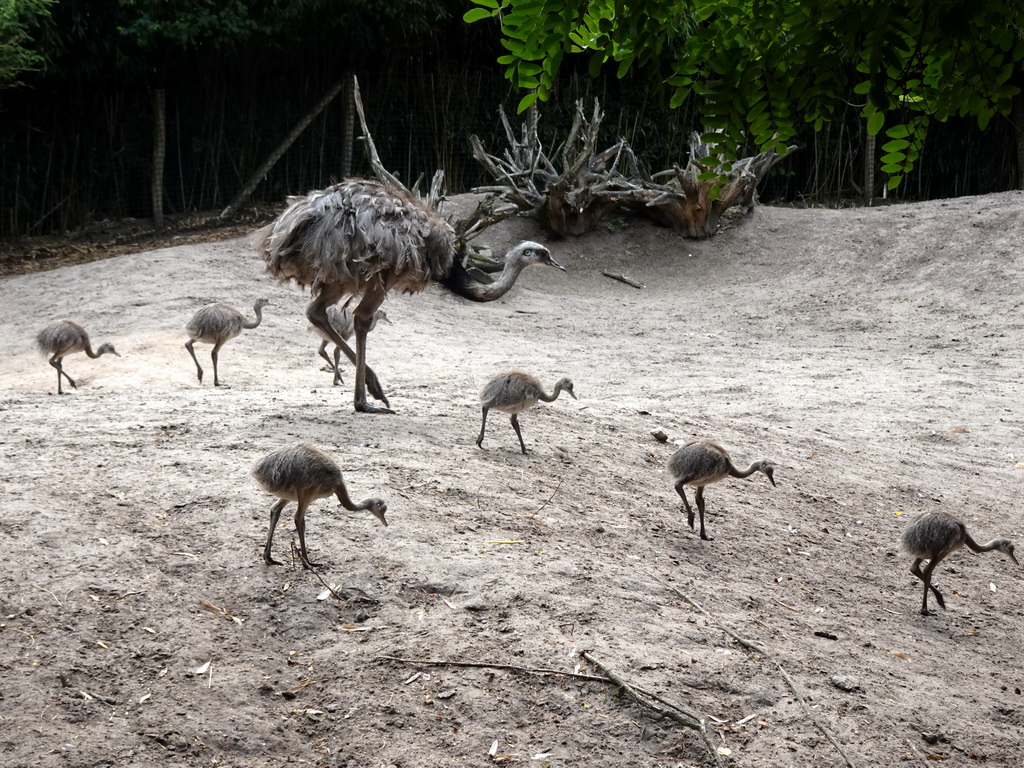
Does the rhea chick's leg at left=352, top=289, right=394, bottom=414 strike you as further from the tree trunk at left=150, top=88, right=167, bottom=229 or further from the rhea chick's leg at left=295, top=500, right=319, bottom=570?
the tree trunk at left=150, top=88, right=167, bottom=229

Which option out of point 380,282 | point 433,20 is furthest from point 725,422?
point 433,20

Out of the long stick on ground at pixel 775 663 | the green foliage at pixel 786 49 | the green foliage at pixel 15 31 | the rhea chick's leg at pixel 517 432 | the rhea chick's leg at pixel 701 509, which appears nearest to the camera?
the green foliage at pixel 786 49

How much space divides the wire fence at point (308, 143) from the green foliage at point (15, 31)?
352 cm

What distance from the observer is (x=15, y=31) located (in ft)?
44.0

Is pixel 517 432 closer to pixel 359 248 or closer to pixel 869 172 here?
pixel 359 248

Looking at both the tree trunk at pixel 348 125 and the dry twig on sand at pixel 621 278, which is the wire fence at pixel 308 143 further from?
the dry twig on sand at pixel 621 278

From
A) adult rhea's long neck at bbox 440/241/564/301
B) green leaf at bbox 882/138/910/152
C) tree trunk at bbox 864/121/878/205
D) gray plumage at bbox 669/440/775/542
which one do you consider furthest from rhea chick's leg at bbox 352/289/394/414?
tree trunk at bbox 864/121/878/205

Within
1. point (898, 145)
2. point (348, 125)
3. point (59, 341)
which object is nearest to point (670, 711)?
point (898, 145)

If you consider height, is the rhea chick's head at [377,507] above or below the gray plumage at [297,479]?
below

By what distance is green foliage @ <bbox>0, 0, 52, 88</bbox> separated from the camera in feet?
42.1

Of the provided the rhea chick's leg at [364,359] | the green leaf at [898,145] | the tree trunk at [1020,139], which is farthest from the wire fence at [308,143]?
the green leaf at [898,145]

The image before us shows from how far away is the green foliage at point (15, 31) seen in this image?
42.1 ft

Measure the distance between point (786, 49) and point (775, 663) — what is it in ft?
7.96

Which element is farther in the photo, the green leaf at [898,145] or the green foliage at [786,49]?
the green leaf at [898,145]
